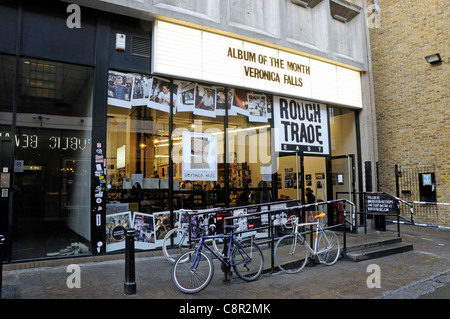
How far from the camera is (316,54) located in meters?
10.6

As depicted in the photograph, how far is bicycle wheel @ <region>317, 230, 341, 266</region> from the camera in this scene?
704 centimetres

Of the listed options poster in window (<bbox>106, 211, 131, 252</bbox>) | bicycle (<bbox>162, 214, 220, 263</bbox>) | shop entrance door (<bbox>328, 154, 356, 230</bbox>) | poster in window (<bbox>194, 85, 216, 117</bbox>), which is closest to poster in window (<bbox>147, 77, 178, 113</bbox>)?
poster in window (<bbox>194, 85, 216, 117</bbox>)

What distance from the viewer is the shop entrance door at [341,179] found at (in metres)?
11.6

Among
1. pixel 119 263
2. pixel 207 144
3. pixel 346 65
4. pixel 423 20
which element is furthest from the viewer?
pixel 423 20

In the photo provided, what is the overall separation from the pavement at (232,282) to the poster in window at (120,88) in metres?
3.39

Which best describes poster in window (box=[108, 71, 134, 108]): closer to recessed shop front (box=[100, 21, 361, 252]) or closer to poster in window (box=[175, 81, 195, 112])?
recessed shop front (box=[100, 21, 361, 252])

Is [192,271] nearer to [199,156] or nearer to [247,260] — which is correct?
[247,260]

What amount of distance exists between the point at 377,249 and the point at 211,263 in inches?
193

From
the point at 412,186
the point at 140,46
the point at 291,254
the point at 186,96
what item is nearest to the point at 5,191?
the point at 140,46

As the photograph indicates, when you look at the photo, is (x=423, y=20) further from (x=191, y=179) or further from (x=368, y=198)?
(x=191, y=179)

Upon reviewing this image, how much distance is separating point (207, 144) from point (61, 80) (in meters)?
3.70
